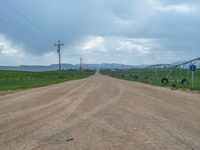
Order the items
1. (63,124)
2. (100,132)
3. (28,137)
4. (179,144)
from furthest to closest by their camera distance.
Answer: (63,124)
(100,132)
(28,137)
(179,144)

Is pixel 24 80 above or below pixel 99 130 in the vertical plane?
below

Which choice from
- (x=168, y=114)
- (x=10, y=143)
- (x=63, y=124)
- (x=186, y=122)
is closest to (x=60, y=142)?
(x=10, y=143)

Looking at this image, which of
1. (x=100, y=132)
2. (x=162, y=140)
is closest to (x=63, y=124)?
(x=100, y=132)

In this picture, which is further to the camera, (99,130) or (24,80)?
(24,80)

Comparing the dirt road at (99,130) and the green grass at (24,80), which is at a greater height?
the dirt road at (99,130)

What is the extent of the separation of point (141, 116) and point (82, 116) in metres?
2.04

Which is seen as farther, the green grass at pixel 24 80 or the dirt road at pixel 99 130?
the green grass at pixel 24 80

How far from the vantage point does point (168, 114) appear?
1569cm

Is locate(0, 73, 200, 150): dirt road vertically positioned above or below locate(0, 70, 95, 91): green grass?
above

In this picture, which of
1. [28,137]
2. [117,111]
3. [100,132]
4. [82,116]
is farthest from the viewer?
[117,111]

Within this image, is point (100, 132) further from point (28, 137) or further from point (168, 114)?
point (168, 114)

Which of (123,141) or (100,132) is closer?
(123,141)

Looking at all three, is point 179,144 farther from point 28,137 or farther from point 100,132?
point 28,137

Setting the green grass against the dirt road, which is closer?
the dirt road
